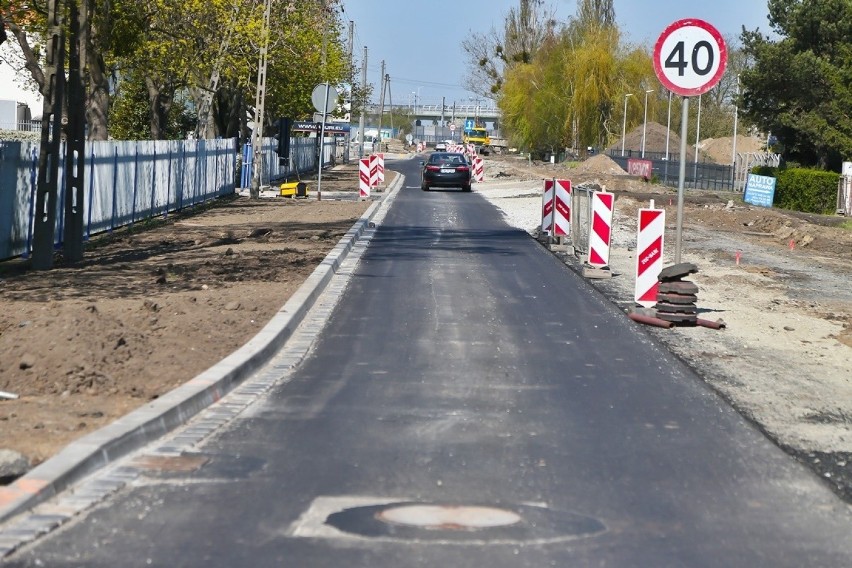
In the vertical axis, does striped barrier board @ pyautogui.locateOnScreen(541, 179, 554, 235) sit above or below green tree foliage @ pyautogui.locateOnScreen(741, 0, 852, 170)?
below

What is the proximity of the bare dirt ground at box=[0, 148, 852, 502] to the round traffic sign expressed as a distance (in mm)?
2483

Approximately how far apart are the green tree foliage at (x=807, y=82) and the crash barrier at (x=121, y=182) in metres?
21.4

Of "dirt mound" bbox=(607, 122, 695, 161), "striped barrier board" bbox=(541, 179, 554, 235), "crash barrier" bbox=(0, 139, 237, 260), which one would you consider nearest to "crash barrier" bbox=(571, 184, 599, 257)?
"striped barrier board" bbox=(541, 179, 554, 235)

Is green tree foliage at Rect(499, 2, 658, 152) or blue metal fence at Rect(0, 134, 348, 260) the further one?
green tree foliage at Rect(499, 2, 658, 152)

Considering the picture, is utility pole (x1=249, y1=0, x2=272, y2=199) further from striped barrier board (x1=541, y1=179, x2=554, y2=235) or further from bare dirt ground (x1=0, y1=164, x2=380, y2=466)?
striped barrier board (x1=541, y1=179, x2=554, y2=235)

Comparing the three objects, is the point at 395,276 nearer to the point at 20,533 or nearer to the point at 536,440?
the point at 536,440

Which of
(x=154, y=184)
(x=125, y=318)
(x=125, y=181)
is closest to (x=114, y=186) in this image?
(x=125, y=181)

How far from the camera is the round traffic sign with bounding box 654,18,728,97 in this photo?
12789mm

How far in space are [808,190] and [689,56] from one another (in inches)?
1360

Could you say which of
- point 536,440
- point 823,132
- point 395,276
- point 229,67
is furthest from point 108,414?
point 823,132

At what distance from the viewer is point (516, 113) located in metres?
108

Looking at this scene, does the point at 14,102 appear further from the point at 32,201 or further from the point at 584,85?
the point at 32,201

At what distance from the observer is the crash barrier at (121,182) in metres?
18.2

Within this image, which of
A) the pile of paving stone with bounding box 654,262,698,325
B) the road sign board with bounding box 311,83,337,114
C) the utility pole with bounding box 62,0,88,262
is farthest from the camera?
the road sign board with bounding box 311,83,337,114
